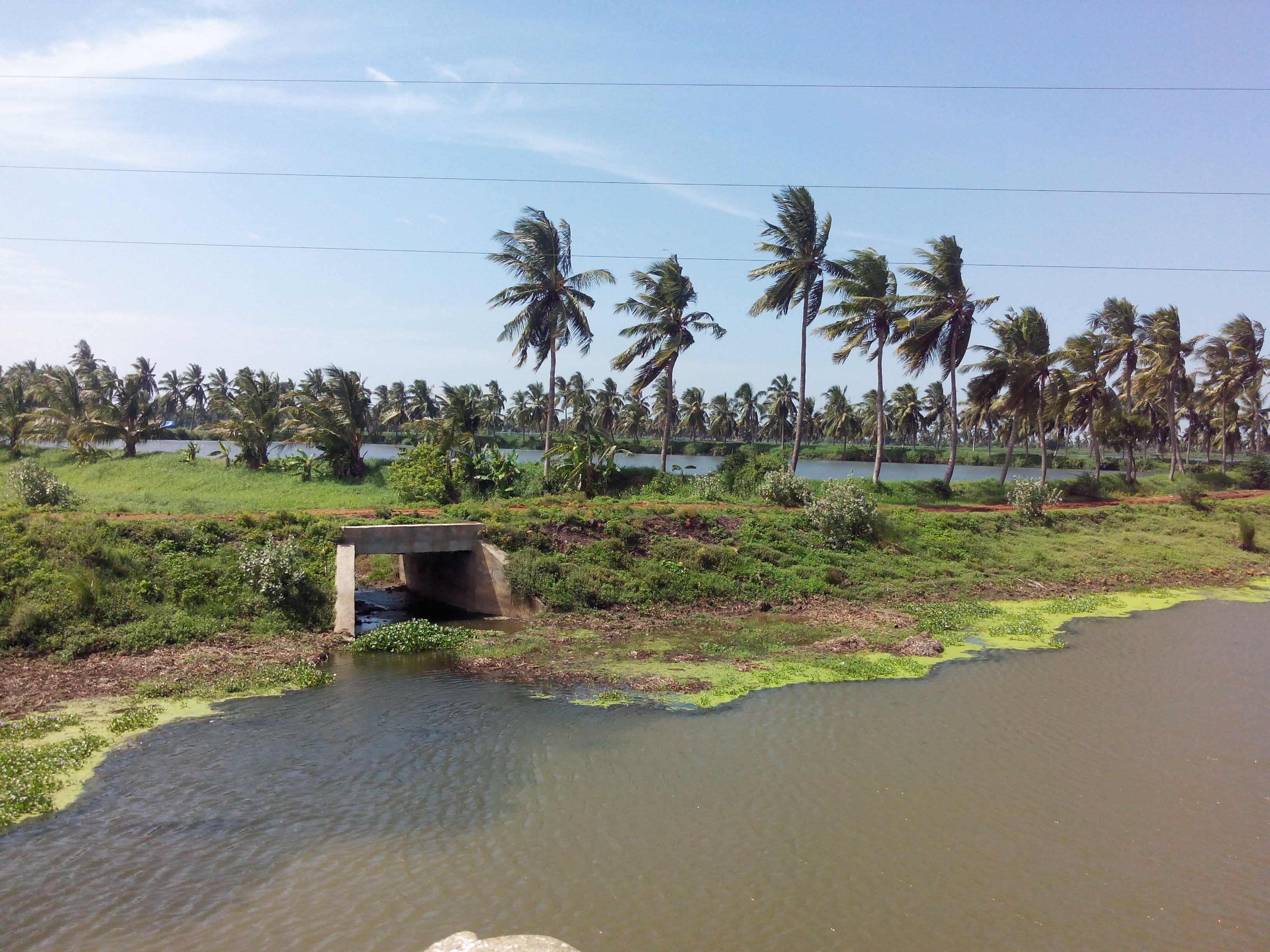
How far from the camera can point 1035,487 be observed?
33.9m

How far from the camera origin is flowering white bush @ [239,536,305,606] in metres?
18.9

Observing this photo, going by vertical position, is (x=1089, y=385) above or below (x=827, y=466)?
above

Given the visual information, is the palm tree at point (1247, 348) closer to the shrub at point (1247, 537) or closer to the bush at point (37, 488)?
the shrub at point (1247, 537)

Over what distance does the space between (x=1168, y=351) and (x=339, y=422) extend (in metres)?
47.3

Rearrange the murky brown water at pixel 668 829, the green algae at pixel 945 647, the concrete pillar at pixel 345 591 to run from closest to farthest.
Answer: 1. the murky brown water at pixel 668 829
2. the green algae at pixel 945 647
3. the concrete pillar at pixel 345 591

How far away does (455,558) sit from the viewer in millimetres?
24125

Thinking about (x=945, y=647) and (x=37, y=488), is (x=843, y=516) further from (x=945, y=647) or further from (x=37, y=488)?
(x=37, y=488)

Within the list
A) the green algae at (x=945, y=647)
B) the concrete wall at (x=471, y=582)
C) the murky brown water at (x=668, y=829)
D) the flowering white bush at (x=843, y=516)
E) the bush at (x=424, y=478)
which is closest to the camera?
the murky brown water at (x=668, y=829)

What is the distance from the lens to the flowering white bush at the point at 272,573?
62.0ft

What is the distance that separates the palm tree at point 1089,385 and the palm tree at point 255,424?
42.6 meters

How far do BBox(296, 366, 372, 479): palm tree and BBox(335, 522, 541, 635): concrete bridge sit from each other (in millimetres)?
17923

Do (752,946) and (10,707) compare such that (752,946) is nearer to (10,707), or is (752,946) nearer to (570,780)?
(570,780)

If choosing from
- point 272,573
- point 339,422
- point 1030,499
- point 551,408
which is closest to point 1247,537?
point 1030,499

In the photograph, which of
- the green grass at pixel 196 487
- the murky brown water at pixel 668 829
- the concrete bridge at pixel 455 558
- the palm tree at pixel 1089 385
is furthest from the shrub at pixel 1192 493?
the green grass at pixel 196 487
